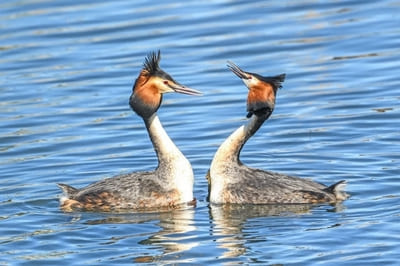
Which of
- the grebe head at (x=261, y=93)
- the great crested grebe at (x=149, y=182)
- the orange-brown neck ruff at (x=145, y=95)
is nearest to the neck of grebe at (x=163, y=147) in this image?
the great crested grebe at (x=149, y=182)

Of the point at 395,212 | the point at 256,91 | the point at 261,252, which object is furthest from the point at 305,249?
the point at 256,91

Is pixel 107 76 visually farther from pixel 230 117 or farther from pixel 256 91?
pixel 256 91

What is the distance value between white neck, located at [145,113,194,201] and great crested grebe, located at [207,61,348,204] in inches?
11.1

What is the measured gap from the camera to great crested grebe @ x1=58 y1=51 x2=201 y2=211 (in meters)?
12.7

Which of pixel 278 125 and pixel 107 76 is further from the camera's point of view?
pixel 107 76

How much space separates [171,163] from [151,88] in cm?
74

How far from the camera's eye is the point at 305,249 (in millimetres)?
11055

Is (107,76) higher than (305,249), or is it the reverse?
(107,76)

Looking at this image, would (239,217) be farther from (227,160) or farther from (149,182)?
(149,182)

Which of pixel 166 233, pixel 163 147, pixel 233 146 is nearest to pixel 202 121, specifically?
pixel 233 146

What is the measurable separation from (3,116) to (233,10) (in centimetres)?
601

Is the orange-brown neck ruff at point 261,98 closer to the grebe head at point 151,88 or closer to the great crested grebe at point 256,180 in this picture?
the great crested grebe at point 256,180

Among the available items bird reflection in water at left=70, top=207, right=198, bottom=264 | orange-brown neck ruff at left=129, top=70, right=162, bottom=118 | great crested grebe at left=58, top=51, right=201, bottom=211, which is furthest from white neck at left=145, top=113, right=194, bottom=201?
bird reflection in water at left=70, top=207, right=198, bottom=264

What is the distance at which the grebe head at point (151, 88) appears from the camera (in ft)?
42.3
